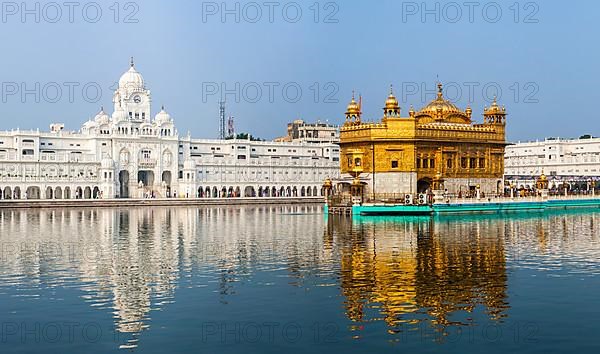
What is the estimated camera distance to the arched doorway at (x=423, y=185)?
186ft

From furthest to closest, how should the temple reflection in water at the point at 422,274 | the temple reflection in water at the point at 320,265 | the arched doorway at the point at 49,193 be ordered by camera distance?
the arched doorway at the point at 49,193, the temple reflection in water at the point at 320,265, the temple reflection in water at the point at 422,274

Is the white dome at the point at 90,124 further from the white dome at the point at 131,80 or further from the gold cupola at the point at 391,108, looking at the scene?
the gold cupola at the point at 391,108

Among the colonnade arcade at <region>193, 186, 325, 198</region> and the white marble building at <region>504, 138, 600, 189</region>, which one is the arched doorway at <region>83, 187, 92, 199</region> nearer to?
the colonnade arcade at <region>193, 186, 325, 198</region>

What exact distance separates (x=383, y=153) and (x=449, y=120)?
8.69 meters

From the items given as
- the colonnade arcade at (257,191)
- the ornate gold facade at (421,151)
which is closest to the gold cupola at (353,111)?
the ornate gold facade at (421,151)

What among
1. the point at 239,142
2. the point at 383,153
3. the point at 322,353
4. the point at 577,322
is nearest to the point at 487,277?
the point at 577,322

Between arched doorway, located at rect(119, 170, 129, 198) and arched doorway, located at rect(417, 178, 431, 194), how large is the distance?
5230 centimetres

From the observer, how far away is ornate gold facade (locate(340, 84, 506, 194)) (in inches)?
2175

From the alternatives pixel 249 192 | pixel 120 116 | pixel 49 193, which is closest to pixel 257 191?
pixel 249 192

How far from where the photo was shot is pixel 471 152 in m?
60.1

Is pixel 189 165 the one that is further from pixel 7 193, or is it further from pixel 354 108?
pixel 354 108

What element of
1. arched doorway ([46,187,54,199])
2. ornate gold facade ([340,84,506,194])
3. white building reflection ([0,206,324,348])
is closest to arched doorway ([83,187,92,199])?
arched doorway ([46,187,54,199])

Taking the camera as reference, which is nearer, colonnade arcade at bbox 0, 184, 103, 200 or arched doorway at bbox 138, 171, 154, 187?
colonnade arcade at bbox 0, 184, 103, 200

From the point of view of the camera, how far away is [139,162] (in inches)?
3974
